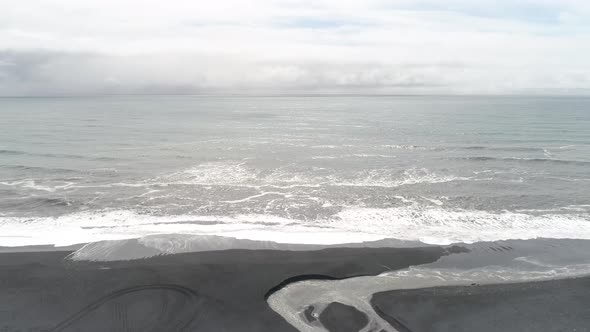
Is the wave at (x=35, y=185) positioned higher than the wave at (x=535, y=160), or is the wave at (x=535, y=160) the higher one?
the wave at (x=35, y=185)

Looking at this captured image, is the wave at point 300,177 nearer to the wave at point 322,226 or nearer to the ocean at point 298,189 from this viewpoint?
the ocean at point 298,189

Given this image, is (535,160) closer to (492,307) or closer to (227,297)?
(492,307)

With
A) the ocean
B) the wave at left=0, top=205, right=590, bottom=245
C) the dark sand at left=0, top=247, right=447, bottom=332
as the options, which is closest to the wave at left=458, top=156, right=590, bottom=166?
the ocean

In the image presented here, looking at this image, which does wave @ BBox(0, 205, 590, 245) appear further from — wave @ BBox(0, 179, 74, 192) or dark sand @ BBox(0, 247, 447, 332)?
wave @ BBox(0, 179, 74, 192)

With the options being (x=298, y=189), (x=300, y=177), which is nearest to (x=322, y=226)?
(x=298, y=189)

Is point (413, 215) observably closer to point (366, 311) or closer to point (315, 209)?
point (315, 209)

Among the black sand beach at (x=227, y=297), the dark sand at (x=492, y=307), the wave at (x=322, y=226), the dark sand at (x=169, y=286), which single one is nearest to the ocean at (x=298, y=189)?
the wave at (x=322, y=226)

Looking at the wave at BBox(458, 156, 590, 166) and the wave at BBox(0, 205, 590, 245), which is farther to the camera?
the wave at BBox(458, 156, 590, 166)
